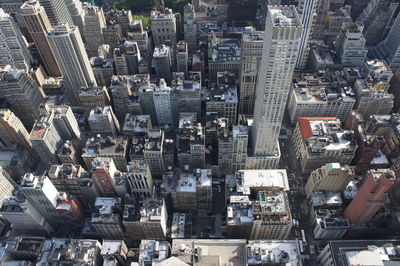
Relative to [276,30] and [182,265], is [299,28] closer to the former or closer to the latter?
[276,30]

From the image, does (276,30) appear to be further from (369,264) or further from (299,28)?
(369,264)

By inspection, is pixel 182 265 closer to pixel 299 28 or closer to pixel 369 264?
pixel 369 264

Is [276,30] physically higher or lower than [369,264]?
higher

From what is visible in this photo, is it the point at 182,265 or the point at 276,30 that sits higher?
the point at 276,30

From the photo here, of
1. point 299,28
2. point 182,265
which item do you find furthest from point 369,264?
point 299,28

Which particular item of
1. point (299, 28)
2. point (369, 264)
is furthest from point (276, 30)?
point (369, 264)

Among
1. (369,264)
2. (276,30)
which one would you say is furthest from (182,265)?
(276,30)
